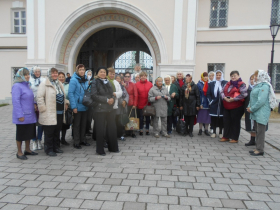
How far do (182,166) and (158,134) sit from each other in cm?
230

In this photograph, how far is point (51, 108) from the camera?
467 centimetres

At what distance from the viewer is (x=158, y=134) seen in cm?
652

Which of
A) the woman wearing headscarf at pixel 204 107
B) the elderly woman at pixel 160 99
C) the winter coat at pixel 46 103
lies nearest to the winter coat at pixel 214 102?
the woman wearing headscarf at pixel 204 107

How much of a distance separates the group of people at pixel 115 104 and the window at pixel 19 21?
10.3m

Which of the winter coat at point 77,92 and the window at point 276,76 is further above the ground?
the window at point 276,76

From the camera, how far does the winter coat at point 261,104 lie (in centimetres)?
489

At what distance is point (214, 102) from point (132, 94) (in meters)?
2.24

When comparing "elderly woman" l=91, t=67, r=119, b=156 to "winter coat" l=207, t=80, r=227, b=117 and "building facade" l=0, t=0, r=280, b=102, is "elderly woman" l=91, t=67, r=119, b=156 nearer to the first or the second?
"winter coat" l=207, t=80, r=227, b=117

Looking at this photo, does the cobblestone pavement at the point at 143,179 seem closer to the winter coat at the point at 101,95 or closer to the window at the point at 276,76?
the winter coat at the point at 101,95

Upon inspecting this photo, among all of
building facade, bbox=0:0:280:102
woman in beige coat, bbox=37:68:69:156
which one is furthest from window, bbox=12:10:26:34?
woman in beige coat, bbox=37:68:69:156

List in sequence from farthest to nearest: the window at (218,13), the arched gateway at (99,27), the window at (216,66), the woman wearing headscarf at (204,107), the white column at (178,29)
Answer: the window at (216,66) → the window at (218,13) → the arched gateway at (99,27) → the white column at (178,29) → the woman wearing headscarf at (204,107)

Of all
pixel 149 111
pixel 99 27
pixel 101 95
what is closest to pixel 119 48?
pixel 99 27

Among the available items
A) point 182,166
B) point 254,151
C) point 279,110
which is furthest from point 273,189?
point 279,110

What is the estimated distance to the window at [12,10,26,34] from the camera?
45.7 feet
